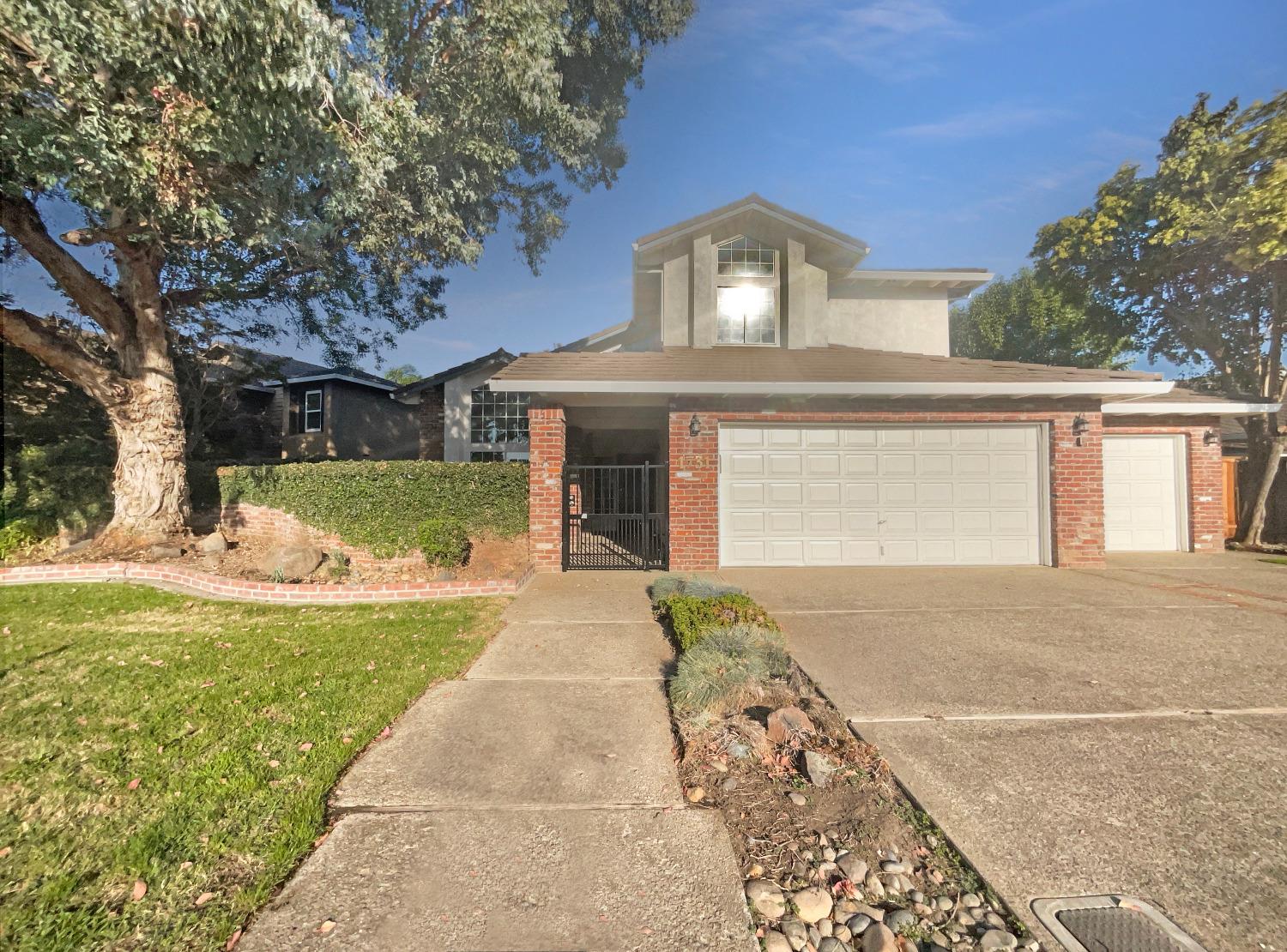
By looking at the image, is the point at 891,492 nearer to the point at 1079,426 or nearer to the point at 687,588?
the point at 1079,426

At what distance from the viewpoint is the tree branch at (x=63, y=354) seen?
884 cm

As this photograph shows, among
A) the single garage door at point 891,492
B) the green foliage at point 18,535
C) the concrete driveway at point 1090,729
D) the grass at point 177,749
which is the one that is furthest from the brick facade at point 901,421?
the green foliage at point 18,535

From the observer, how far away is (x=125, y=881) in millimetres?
2100

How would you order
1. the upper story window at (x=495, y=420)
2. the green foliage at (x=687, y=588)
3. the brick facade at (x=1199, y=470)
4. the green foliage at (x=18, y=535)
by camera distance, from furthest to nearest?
the upper story window at (x=495, y=420) → the brick facade at (x=1199, y=470) → the green foliage at (x=18, y=535) → the green foliage at (x=687, y=588)

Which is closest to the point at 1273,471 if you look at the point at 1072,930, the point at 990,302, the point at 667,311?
the point at 667,311

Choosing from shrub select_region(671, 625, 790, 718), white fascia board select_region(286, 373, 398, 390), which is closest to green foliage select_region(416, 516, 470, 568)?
shrub select_region(671, 625, 790, 718)

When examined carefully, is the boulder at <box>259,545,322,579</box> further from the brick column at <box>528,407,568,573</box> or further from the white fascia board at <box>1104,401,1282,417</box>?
the white fascia board at <box>1104,401,1282,417</box>

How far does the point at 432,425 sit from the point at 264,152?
882 centimetres

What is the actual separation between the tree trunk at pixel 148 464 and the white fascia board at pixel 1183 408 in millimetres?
16251

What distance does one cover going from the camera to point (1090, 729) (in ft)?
10.8

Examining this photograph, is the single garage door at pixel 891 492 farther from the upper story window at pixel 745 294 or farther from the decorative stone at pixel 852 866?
the decorative stone at pixel 852 866

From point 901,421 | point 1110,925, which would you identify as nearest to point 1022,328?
point 901,421

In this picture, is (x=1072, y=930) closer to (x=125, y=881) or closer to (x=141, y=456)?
(x=125, y=881)

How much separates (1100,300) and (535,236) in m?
14.4
